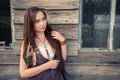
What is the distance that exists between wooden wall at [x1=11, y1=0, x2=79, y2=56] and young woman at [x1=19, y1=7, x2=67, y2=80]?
185 millimetres

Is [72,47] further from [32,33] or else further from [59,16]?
[32,33]

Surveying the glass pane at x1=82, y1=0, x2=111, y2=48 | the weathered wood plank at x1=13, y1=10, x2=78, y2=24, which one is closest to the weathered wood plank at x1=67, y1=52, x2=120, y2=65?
the glass pane at x1=82, y1=0, x2=111, y2=48

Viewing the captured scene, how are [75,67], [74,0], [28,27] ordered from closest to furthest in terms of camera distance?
[28,27]
[74,0]
[75,67]

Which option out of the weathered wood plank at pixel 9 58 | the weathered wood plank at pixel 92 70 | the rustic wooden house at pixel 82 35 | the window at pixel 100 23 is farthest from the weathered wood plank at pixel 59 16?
the weathered wood plank at pixel 92 70

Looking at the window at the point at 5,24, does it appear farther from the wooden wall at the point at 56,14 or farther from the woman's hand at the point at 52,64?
the woman's hand at the point at 52,64

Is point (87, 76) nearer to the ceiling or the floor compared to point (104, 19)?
nearer to the floor

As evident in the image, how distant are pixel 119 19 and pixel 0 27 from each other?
44.2 inches

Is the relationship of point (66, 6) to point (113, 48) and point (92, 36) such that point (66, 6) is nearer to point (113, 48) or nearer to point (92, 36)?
point (92, 36)

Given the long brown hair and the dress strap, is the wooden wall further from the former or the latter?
the dress strap

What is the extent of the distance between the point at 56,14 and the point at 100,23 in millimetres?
427

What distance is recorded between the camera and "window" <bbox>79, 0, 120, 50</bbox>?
2.46 meters

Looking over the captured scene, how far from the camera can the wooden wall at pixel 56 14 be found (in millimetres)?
2375

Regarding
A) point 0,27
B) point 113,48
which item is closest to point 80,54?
point 113,48

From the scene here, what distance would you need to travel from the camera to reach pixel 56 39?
7.35ft
